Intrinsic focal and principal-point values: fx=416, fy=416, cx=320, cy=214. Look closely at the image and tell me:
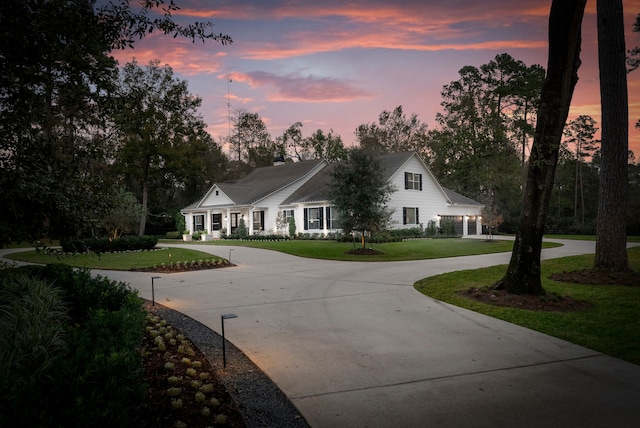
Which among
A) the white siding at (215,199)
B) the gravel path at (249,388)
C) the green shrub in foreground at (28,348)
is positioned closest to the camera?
the green shrub in foreground at (28,348)

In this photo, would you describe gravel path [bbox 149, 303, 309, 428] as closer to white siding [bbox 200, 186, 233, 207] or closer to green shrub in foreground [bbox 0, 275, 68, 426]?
green shrub in foreground [bbox 0, 275, 68, 426]

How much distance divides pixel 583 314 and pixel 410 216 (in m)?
24.8

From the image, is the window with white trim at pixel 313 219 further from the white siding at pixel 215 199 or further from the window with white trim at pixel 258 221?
the white siding at pixel 215 199

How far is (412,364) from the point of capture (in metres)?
4.68

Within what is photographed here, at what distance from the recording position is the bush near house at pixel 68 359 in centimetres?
234

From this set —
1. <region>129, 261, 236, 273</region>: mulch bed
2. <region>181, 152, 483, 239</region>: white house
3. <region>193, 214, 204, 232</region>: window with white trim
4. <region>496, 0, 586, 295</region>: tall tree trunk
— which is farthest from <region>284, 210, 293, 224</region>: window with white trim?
<region>496, 0, 586, 295</region>: tall tree trunk

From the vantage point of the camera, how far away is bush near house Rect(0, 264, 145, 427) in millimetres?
2340

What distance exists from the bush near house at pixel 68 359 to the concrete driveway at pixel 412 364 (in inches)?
58.2

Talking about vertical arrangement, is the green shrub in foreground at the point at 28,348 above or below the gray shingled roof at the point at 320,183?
below

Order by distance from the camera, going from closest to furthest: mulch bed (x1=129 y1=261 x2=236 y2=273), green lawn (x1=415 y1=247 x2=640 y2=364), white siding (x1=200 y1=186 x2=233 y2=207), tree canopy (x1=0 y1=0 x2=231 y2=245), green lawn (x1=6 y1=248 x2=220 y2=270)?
1. tree canopy (x1=0 y1=0 x2=231 y2=245)
2. green lawn (x1=415 y1=247 x2=640 y2=364)
3. mulch bed (x1=129 y1=261 x2=236 y2=273)
4. green lawn (x1=6 y1=248 x2=220 y2=270)
5. white siding (x1=200 y1=186 x2=233 y2=207)

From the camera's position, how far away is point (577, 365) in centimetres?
465

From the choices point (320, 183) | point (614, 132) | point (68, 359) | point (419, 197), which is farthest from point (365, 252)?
point (320, 183)

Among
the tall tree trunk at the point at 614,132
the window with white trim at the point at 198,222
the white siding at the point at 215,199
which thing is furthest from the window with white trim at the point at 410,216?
the tall tree trunk at the point at 614,132

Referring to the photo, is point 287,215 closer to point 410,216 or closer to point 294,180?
point 294,180
